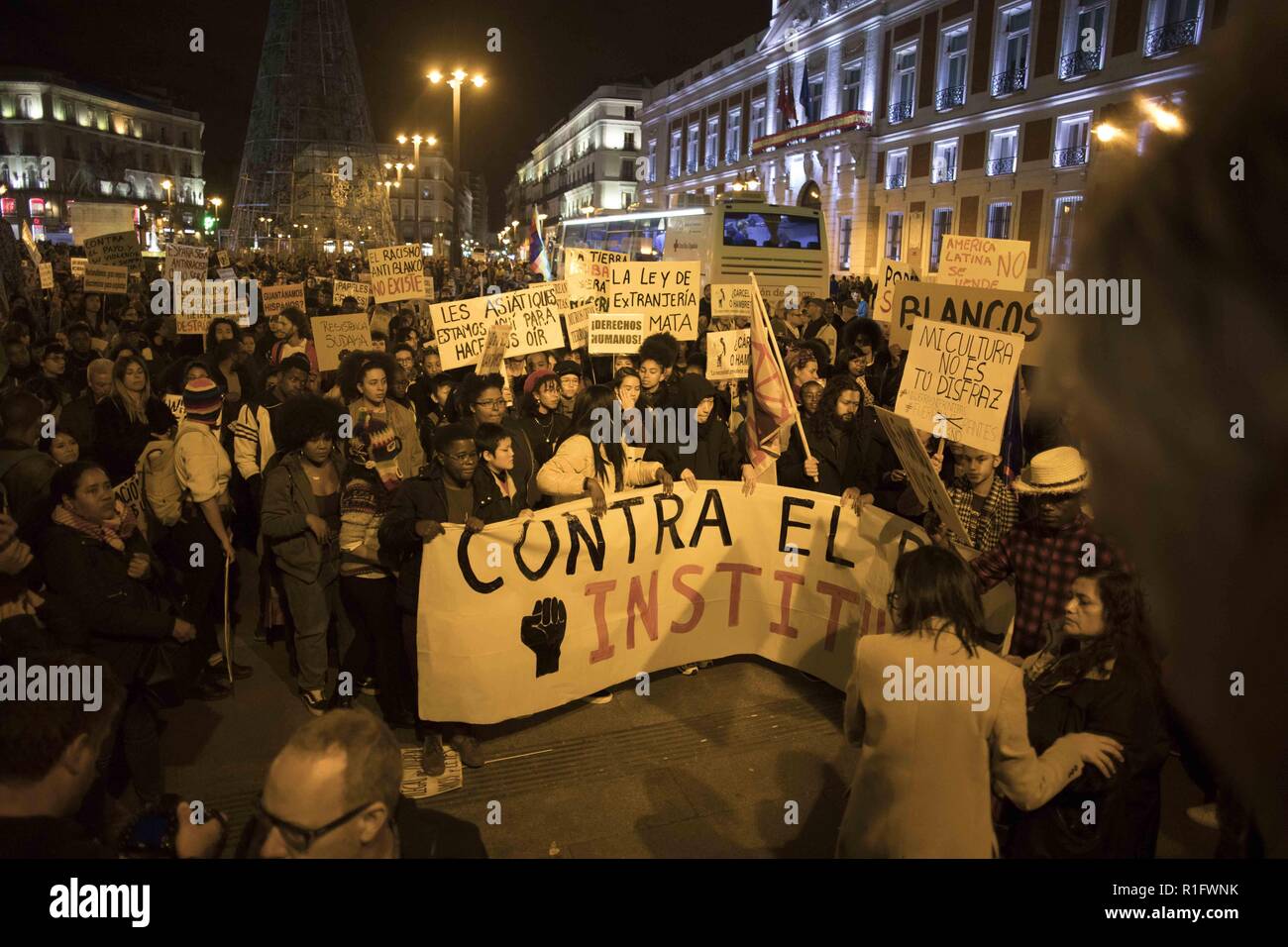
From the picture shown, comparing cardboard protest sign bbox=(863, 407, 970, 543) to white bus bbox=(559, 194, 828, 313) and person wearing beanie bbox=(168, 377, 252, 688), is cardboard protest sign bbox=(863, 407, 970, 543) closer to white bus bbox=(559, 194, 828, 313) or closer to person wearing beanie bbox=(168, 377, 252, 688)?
person wearing beanie bbox=(168, 377, 252, 688)

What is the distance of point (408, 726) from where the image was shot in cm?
494

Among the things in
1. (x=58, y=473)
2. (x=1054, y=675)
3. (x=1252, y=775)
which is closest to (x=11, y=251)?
(x=58, y=473)

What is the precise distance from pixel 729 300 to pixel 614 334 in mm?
3195

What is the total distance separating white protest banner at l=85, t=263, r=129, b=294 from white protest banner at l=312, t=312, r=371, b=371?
19.9ft

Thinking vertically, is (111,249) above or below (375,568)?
above

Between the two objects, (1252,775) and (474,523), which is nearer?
(1252,775)

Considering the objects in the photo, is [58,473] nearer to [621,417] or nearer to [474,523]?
[474,523]

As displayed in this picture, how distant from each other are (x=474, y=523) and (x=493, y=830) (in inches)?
56.3

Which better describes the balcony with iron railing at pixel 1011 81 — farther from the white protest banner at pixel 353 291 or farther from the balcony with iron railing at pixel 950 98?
the white protest banner at pixel 353 291

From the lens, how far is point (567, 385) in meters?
6.52

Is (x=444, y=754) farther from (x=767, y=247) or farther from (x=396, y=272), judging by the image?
(x=767, y=247)

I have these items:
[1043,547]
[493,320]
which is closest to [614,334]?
[493,320]

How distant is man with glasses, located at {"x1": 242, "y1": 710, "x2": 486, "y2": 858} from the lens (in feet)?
6.34

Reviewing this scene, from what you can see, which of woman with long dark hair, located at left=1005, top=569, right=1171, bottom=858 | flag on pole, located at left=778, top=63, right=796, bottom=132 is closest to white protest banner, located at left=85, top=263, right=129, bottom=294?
woman with long dark hair, located at left=1005, top=569, right=1171, bottom=858
